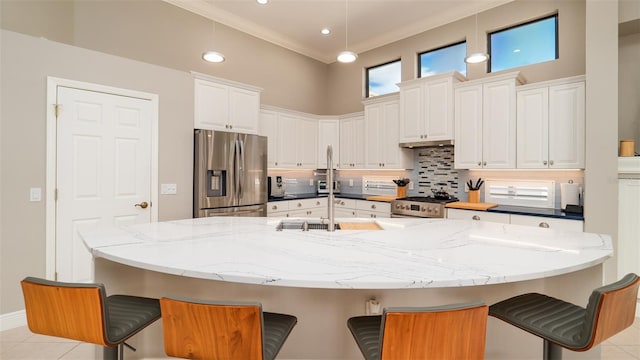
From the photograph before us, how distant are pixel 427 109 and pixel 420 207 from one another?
1.36 metres

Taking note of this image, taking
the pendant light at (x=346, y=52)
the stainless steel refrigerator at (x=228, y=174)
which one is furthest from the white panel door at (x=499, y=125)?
the stainless steel refrigerator at (x=228, y=174)

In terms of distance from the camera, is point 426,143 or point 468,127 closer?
point 468,127

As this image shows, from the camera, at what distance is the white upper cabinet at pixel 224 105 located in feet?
13.0

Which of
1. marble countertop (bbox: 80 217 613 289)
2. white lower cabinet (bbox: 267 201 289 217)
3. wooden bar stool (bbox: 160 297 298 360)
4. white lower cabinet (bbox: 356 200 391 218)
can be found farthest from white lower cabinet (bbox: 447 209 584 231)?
wooden bar stool (bbox: 160 297 298 360)

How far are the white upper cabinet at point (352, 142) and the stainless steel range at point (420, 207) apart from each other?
3.82 feet

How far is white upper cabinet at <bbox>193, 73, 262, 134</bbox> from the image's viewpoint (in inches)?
155

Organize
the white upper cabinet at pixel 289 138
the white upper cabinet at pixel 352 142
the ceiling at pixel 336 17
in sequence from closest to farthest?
the ceiling at pixel 336 17 < the white upper cabinet at pixel 289 138 < the white upper cabinet at pixel 352 142

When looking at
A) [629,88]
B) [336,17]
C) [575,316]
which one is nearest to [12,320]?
[575,316]

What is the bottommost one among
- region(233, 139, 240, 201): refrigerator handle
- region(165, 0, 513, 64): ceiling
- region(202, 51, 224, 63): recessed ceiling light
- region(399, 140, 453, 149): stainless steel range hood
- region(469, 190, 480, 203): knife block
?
region(469, 190, 480, 203): knife block

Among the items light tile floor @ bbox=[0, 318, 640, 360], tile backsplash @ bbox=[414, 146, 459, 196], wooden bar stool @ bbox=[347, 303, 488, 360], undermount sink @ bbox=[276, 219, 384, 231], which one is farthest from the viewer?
tile backsplash @ bbox=[414, 146, 459, 196]

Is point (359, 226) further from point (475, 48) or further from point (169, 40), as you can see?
point (169, 40)

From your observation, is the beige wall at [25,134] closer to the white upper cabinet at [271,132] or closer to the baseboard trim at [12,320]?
the baseboard trim at [12,320]

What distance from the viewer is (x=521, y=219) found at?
3.45 m

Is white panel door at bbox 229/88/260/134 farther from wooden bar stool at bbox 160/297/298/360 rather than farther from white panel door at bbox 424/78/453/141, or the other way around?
wooden bar stool at bbox 160/297/298/360
